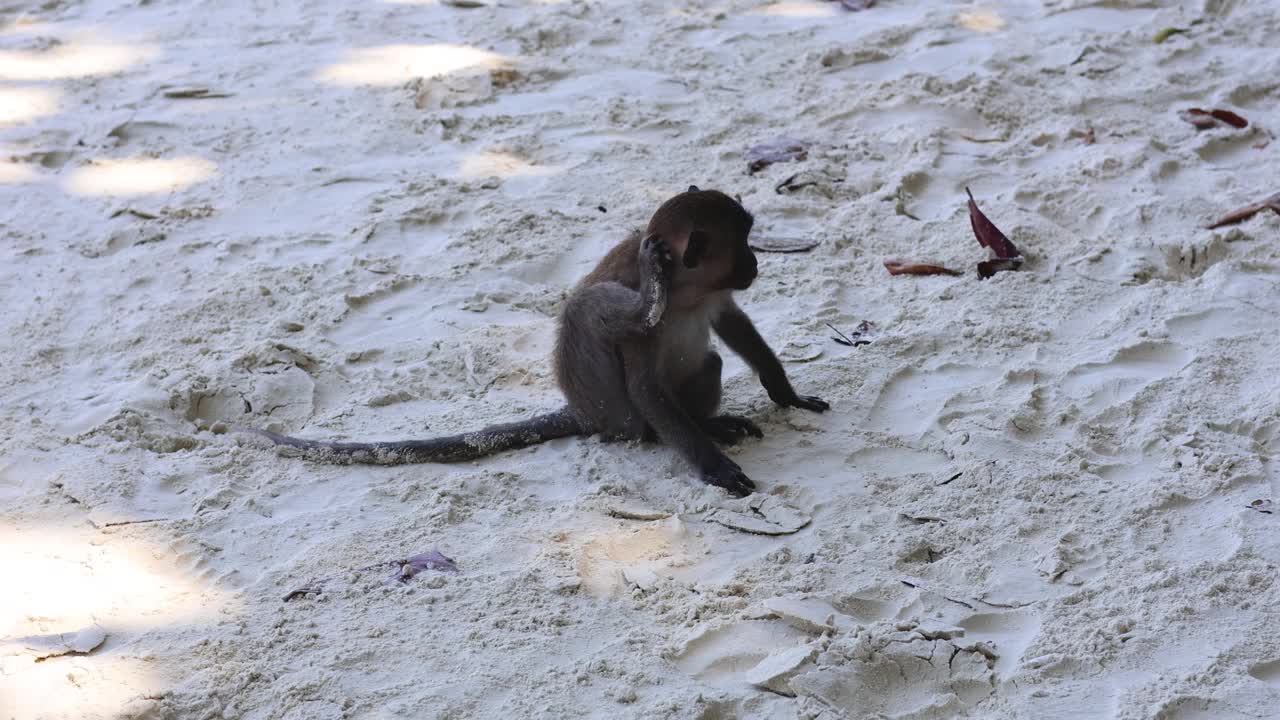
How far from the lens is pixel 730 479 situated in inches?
148

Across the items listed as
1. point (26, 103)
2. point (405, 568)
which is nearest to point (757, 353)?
point (405, 568)

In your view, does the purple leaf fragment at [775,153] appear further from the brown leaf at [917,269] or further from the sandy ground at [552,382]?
the brown leaf at [917,269]

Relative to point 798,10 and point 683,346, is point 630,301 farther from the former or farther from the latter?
point 798,10

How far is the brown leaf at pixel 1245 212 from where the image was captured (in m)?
4.92

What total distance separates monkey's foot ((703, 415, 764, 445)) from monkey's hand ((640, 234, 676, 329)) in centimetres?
41

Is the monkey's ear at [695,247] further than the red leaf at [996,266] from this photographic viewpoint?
No

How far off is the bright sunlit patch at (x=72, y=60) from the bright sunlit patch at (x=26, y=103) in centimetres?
17

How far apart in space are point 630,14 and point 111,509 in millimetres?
4376

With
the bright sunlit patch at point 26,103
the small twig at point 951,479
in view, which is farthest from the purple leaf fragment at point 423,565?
the bright sunlit patch at point 26,103

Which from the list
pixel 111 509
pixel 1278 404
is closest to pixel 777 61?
pixel 1278 404

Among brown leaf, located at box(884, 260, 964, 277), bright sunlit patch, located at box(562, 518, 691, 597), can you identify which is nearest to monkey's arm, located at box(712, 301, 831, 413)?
bright sunlit patch, located at box(562, 518, 691, 597)

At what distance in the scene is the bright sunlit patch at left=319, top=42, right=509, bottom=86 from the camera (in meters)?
6.67

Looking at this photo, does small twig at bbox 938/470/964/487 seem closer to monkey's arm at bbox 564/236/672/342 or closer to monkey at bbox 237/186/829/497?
monkey at bbox 237/186/829/497

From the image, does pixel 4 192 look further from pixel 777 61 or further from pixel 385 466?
pixel 777 61
